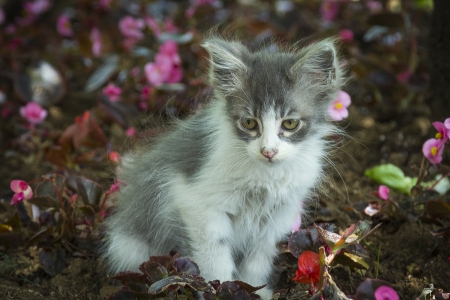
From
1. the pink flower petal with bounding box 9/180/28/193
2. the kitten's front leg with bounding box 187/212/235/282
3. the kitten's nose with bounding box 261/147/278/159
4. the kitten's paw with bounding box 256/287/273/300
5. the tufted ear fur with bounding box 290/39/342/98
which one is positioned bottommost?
the kitten's paw with bounding box 256/287/273/300

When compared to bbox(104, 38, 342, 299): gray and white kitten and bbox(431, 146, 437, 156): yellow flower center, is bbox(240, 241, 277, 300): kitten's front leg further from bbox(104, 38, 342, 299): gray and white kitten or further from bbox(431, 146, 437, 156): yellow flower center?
bbox(431, 146, 437, 156): yellow flower center

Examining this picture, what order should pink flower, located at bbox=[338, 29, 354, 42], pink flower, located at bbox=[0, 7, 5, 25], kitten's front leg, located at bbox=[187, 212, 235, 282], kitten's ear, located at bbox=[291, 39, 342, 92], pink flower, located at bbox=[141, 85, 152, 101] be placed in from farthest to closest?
pink flower, located at bbox=[0, 7, 5, 25] < pink flower, located at bbox=[338, 29, 354, 42] < pink flower, located at bbox=[141, 85, 152, 101] < kitten's front leg, located at bbox=[187, 212, 235, 282] < kitten's ear, located at bbox=[291, 39, 342, 92]

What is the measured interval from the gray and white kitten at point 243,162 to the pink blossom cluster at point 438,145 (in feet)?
1.73

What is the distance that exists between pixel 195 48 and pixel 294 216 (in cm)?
280

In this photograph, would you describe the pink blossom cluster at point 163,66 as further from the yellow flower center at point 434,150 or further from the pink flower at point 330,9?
the yellow flower center at point 434,150

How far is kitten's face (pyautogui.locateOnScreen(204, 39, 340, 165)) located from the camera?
8.48 feet

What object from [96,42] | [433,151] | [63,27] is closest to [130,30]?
[96,42]

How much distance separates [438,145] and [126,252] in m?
1.67

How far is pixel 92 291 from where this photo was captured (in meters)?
3.06

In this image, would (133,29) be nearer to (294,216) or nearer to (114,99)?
(114,99)

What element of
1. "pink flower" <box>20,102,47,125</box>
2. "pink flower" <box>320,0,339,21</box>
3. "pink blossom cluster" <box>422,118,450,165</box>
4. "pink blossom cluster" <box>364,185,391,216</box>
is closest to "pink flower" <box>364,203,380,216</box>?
"pink blossom cluster" <box>364,185,391,216</box>

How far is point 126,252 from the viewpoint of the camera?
312 cm

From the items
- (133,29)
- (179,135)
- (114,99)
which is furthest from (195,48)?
(179,135)

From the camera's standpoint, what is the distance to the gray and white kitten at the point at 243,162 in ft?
8.65
